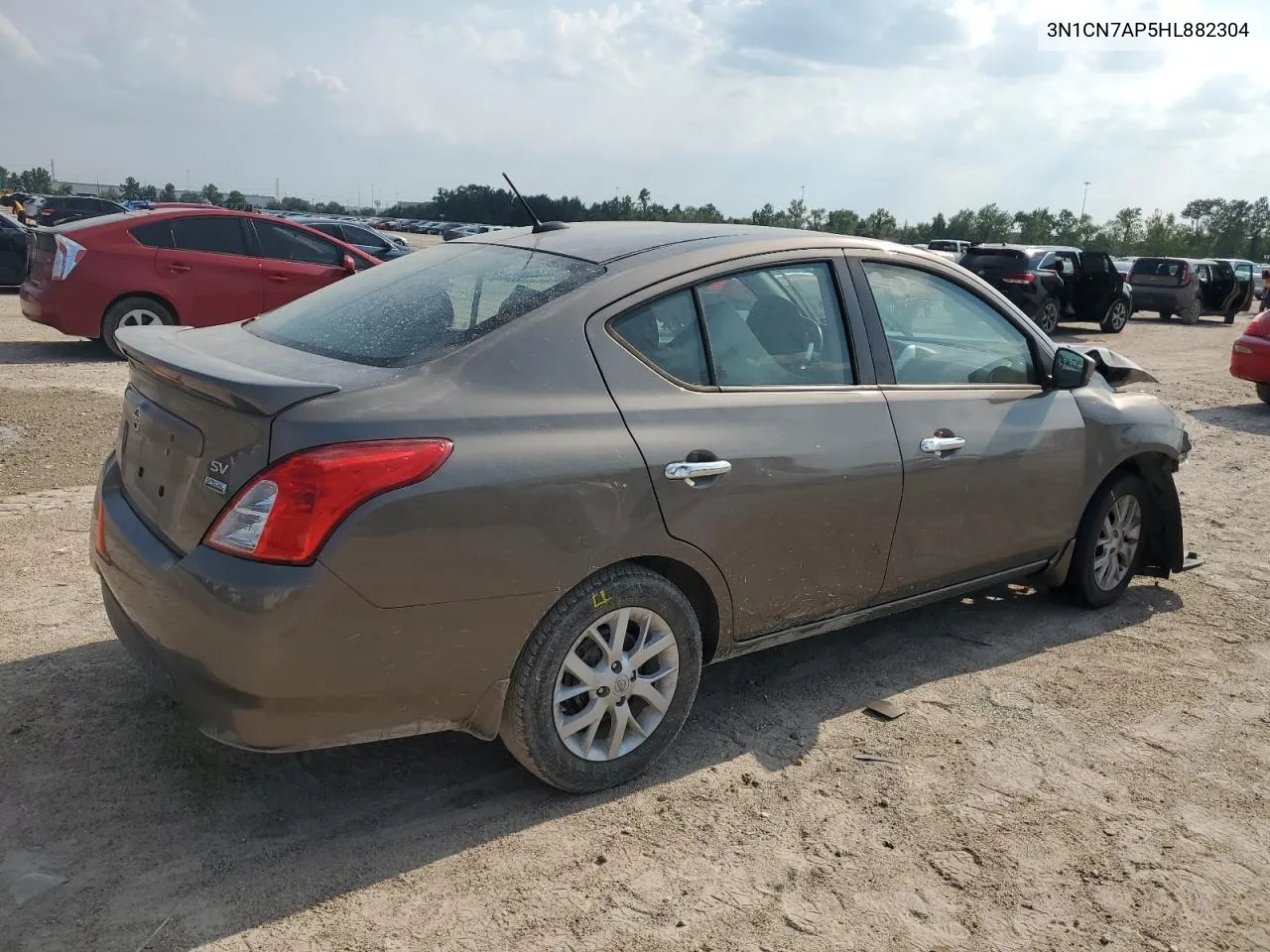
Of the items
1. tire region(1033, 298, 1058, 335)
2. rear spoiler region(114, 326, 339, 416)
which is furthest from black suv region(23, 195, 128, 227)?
rear spoiler region(114, 326, 339, 416)

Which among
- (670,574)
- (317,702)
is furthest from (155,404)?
(670,574)

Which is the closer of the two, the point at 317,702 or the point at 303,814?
the point at 317,702

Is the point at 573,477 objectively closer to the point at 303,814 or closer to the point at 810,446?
the point at 810,446

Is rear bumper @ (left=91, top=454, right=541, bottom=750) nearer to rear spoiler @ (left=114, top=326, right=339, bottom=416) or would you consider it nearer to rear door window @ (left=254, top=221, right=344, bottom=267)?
rear spoiler @ (left=114, top=326, right=339, bottom=416)

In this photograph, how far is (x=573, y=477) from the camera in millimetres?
3016

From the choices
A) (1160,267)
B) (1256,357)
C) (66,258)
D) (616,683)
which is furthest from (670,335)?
(1160,267)

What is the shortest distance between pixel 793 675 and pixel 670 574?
1.15m

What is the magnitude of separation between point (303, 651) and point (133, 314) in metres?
9.11

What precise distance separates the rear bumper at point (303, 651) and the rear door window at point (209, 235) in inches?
343

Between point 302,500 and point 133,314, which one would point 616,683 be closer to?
point 302,500

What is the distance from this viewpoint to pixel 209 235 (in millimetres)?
11039

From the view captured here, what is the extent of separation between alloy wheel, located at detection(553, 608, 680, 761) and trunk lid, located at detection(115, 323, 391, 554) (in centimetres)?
99

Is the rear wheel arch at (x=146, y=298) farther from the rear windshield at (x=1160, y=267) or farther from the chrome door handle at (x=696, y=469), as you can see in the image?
the rear windshield at (x=1160, y=267)

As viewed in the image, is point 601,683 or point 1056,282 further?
point 1056,282
